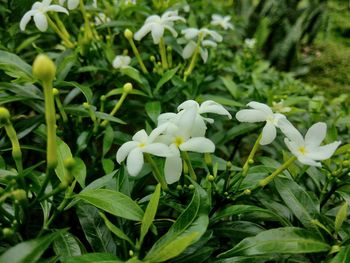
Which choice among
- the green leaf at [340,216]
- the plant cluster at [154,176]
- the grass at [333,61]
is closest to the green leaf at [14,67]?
the plant cluster at [154,176]

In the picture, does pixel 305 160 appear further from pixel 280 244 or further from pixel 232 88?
pixel 232 88

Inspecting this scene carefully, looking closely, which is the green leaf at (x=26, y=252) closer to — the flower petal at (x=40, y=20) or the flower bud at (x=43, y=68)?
the flower bud at (x=43, y=68)

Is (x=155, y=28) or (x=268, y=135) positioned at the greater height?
(x=155, y=28)

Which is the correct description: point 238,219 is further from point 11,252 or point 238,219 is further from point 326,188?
point 11,252

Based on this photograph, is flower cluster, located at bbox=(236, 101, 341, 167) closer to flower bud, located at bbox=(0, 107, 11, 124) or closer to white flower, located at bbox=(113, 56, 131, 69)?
flower bud, located at bbox=(0, 107, 11, 124)

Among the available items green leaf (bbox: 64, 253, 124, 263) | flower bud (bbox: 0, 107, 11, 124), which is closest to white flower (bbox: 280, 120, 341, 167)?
green leaf (bbox: 64, 253, 124, 263)

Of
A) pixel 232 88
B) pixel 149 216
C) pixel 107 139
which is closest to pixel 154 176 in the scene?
pixel 107 139
